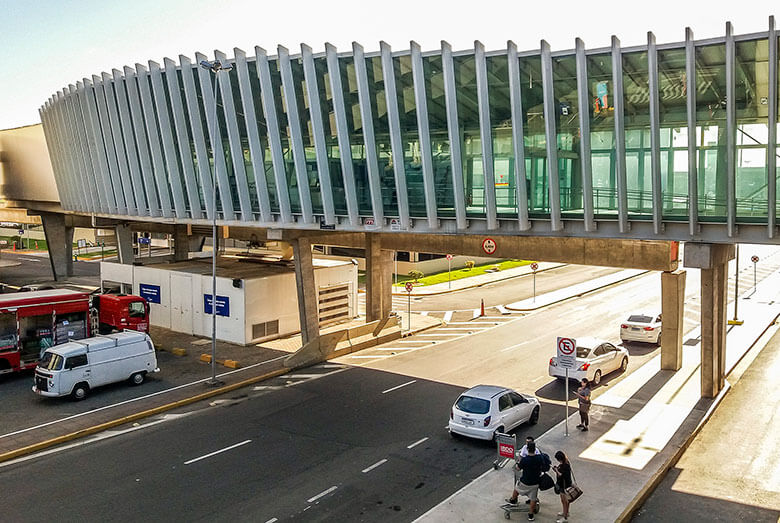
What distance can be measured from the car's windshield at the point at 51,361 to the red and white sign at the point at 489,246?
603 inches

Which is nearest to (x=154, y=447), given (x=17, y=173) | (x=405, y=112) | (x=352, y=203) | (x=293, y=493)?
(x=293, y=493)

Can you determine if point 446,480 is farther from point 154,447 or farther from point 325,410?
point 154,447

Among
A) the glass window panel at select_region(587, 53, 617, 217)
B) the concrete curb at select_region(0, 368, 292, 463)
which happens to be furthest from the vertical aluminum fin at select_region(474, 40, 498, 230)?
the concrete curb at select_region(0, 368, 292, 463)

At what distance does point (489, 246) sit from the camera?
86.5ft

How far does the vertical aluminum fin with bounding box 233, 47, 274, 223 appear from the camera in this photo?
81.5 ft

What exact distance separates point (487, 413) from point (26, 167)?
4447cm

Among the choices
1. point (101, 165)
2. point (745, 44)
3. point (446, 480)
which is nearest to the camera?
point (446, 480)

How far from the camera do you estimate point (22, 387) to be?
22.9 m

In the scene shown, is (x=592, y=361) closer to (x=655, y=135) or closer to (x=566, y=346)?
(x=566, y=346)

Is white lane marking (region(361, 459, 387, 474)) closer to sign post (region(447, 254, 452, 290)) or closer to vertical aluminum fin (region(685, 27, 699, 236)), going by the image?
vertical aluminum fin (region(685, 27, 699, 236))

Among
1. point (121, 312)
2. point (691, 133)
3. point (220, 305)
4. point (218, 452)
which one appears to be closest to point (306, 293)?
point (220, 305)

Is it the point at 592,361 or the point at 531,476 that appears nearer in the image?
the point at 531,476

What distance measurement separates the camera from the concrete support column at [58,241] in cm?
5144

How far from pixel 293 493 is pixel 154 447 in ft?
16.2
